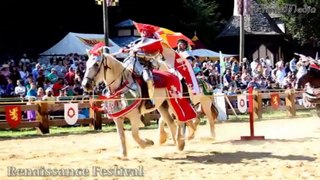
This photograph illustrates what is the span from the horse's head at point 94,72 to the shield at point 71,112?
6303 mm

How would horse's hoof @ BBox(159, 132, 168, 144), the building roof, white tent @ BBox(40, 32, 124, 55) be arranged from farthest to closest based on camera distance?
1. the building roof
2. white tent @ BBox(40, 32, 124, 55)
3. horse's hoof @ BBox(159, 132, 168, 144)

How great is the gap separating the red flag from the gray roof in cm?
3180

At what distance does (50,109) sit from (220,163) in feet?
26.8

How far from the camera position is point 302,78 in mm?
13461

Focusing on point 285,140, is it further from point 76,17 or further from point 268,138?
point 76,17

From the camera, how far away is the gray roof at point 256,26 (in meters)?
46.4

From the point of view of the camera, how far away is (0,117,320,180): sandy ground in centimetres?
960

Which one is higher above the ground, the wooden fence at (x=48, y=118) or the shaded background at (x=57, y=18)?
the shaded background at (x=57, y=18)

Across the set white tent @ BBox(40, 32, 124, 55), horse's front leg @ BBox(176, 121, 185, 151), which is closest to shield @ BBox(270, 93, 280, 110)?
white tent @ BBox(40, 32, 124, 55)

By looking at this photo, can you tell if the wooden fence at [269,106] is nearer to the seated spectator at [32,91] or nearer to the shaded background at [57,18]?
the seated spectator at [32,91]

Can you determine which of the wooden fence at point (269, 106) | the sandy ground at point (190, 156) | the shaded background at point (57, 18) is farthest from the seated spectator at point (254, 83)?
the shaded background at point (57, 18)

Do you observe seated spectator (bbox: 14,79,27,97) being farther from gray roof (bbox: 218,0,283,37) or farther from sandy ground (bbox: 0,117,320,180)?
gray roof (bbox: 218,0,283,37)

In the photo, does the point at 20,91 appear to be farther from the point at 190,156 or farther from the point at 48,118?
the point at 190,156

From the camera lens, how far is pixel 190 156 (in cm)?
1154
